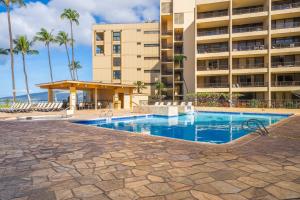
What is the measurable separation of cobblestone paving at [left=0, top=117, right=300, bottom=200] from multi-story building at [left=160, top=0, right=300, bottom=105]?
79.4 feet

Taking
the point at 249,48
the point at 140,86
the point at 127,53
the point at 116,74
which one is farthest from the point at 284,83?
the point at 116,74

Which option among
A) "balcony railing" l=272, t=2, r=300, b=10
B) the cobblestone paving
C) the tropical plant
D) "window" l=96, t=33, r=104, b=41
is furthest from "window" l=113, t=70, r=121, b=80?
the cobblestone paving

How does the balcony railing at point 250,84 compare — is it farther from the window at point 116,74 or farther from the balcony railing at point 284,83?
the window at point 116,74

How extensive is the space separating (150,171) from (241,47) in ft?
99.5

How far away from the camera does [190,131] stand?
1290 centimetres

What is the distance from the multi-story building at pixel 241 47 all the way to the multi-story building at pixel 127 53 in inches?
208

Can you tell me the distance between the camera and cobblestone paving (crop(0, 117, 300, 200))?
3395 mm

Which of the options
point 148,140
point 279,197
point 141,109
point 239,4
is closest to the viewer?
point 279,197

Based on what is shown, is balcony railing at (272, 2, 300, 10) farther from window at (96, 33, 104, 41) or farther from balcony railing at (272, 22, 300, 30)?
window at (96, 33, 104, 41)

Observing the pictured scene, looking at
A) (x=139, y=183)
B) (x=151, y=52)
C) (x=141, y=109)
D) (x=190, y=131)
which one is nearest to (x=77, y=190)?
(x=139, y=183)

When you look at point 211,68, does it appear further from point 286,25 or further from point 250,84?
point 286,25

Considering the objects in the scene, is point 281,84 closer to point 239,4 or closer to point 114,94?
point 239,4

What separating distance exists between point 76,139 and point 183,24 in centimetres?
3192

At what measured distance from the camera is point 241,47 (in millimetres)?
30344
